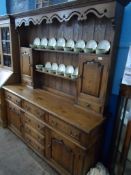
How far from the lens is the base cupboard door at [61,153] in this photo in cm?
171

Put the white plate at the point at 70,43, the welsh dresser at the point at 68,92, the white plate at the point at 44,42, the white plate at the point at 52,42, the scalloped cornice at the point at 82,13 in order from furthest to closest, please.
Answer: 1. the white plate at the point at 44,42
2. the white plate at the point at 52,42
3. the white plate at the point at 70,43
4. the welsh dresser at the point at 68,92
5. the scalloped cornice at the point at 82,13

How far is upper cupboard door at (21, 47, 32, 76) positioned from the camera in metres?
2.45

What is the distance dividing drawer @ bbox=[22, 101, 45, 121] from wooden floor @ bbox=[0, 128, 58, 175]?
2.21 feet

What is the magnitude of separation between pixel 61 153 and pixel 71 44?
1426mm

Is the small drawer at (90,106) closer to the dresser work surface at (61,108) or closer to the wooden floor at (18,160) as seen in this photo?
the dresser work surface at (61,108)

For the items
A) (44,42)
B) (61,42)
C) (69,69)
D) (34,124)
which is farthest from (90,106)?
(44,42)

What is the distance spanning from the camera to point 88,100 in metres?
1.78

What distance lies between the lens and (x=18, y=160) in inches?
85.1

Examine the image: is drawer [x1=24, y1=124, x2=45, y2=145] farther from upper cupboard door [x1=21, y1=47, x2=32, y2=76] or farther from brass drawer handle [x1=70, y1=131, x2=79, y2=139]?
upper cupboard door [x1=21, y1=47, x2=32, y2=76]

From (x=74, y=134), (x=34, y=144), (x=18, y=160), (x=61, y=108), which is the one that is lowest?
(x=18, y=160)

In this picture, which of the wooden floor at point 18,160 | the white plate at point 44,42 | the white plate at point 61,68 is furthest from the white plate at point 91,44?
the wooden floor at point 18,160

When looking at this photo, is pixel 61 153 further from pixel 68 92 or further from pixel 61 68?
pixel 61 68

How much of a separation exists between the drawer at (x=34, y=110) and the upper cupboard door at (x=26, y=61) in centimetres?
59

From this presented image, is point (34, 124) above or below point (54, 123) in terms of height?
below
